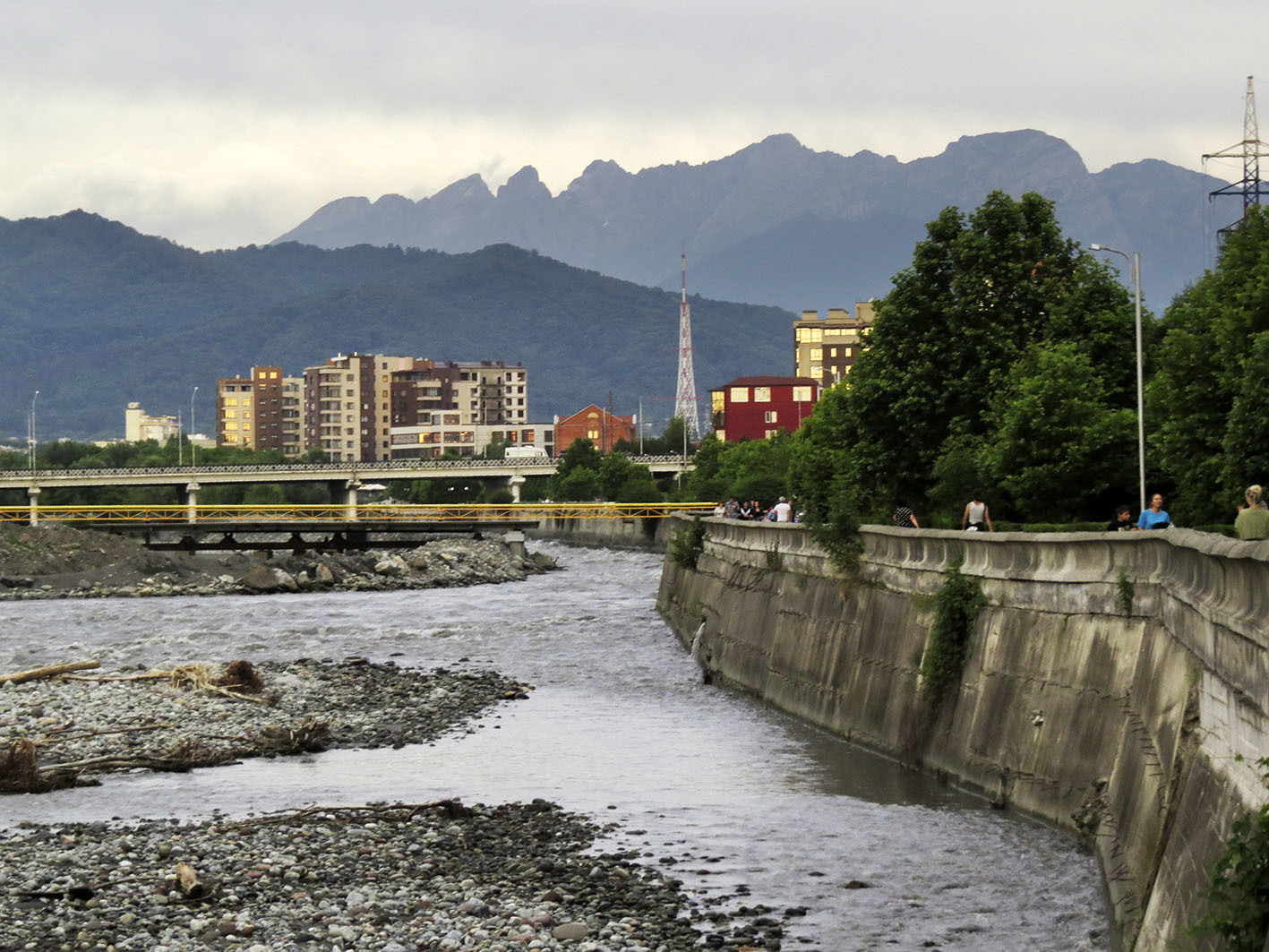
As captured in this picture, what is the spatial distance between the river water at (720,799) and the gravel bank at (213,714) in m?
0.80

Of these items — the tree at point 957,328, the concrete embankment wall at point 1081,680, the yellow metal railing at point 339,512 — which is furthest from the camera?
the yellow metal railing at point 339,512

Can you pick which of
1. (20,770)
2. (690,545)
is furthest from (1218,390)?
(20,770)

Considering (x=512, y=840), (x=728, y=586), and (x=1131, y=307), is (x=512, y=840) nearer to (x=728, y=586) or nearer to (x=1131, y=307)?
(x=728, y=586)

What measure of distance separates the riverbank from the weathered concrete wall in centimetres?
3594

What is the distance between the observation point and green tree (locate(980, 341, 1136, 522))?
1818 inches

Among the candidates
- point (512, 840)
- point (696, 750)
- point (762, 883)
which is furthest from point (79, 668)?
point (762, 883)

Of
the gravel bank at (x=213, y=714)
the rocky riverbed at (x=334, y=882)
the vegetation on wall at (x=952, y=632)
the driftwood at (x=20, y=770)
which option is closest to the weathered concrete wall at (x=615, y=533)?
the gravel bank at (x=213, y=714)

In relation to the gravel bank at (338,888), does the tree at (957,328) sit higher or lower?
A: higher

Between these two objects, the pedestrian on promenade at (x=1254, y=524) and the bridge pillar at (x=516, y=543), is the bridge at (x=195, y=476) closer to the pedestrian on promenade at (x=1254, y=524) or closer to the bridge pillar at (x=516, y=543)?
the bridge pillar at (x=516, y=543)

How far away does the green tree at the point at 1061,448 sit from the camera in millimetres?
46188

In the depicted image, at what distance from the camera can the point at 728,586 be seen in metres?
49.5

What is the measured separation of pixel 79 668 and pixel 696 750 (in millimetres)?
21630

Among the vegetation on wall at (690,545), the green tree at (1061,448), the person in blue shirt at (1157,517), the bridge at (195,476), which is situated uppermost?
the green tree at (1061,448)

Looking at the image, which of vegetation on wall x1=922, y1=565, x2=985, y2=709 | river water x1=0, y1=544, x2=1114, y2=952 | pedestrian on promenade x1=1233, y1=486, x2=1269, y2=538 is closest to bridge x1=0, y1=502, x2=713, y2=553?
river water x1=0, y1=544, x2=1114, y2=952
